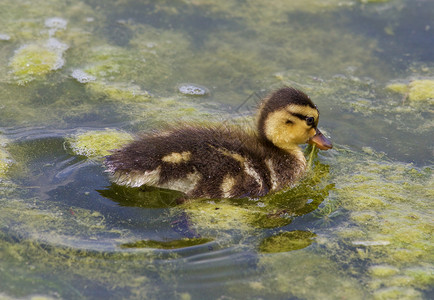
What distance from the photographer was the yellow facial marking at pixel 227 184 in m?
4.17

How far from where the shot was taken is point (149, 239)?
3.75 metres

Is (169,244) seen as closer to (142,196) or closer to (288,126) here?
(142,196)

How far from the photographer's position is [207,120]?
5.22 m

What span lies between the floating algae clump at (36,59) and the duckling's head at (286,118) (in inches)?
93.9

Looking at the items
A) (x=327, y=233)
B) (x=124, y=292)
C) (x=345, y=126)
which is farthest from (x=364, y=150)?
(x=124, y=292)

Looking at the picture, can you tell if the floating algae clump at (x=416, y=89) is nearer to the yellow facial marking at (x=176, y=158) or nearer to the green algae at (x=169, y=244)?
the yellow facial marking at (x=176, y=158)

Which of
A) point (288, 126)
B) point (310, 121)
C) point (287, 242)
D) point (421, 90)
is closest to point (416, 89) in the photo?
point (421, 90)

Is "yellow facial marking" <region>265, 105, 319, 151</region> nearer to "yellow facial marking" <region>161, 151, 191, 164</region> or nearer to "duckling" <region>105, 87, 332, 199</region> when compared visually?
"duckling" <region>105, 87, 332, 199</region>

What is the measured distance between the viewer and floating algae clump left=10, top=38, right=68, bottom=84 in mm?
5711

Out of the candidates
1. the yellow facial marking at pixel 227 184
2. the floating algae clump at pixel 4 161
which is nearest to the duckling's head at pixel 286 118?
the yellow facial marking at pixel 227 184

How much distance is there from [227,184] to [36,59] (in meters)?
2.74

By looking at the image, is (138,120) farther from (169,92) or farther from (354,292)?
(354,292)

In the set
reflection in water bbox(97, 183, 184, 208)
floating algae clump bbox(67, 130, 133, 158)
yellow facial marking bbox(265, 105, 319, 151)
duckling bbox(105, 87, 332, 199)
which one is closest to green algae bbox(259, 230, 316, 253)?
duckling bbox(105, 87, 332, 199)

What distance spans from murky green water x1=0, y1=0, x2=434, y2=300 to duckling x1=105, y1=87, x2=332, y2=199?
0.46 ft
